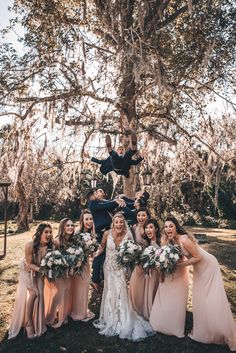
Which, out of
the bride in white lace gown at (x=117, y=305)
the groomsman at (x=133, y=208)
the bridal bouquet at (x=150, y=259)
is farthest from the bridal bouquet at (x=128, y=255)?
the groomsman at (x=133, y=208)

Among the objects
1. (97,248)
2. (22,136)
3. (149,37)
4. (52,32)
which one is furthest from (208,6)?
(97,248)

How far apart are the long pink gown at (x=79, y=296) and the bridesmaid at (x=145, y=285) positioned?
692 millimetres

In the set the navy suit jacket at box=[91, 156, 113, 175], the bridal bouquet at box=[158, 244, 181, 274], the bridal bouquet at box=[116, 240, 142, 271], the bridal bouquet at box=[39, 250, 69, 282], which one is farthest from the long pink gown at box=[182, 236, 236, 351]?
the navy suit jacket at box=[91, 156, 113, 175]

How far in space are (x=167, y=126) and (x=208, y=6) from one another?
319 centimetres

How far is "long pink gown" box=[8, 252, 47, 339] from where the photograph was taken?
14.1 ft

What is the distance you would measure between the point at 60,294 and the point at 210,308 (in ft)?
6.69

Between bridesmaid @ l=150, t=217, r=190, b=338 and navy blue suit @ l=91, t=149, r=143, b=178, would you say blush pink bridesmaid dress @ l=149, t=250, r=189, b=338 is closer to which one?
bridesmaid @ l=150, t=217, r=190, b=338

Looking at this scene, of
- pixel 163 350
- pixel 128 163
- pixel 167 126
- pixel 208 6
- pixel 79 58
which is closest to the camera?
pixel 163 350

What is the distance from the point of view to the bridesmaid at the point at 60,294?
4594mm

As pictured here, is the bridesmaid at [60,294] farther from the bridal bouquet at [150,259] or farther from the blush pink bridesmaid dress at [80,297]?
the bridal bouquet at [150,259]

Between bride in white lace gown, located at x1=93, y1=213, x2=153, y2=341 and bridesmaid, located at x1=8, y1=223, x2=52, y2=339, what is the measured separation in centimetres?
84

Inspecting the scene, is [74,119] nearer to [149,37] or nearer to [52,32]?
[52,32]

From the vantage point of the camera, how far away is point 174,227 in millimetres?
4559

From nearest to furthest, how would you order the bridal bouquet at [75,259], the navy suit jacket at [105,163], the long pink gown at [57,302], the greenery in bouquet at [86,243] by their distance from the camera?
the bridal bouquet at [75,259] < the long pink gown at [57,302] < the greenery in bouquet at [86,243] < the navy suit jacket at [105,163]
